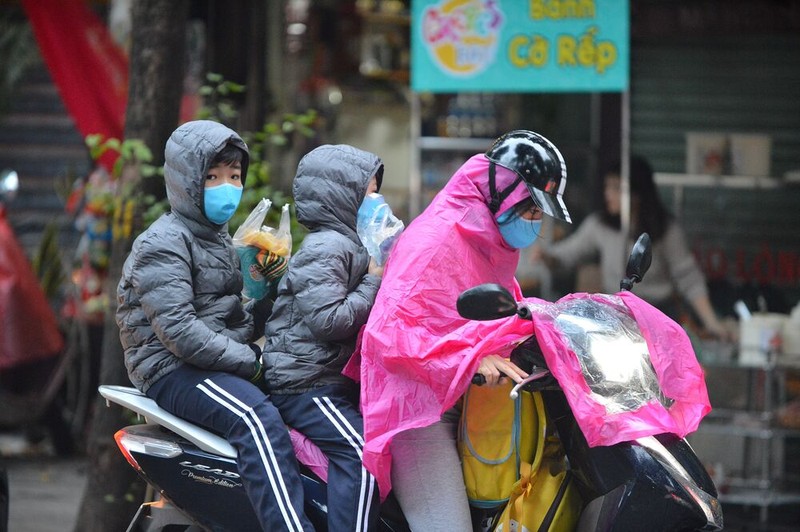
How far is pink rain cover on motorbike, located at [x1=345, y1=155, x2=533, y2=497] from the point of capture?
3322 millimetres

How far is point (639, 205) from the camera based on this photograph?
7832 mm

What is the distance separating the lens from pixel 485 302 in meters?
3.07

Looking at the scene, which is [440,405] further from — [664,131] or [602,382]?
[664,131]

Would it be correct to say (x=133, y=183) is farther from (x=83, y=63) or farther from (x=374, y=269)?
(x=374, y=269)

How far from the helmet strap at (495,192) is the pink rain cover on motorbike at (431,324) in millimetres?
14

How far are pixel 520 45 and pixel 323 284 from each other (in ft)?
12.5

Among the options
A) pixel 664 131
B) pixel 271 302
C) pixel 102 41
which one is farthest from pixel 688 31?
pixel 271 302

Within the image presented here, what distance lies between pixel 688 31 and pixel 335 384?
518 cm

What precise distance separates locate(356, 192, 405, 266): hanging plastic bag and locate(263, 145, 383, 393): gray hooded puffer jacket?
28mm

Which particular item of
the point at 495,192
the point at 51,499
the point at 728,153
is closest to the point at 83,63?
the point at 51,499

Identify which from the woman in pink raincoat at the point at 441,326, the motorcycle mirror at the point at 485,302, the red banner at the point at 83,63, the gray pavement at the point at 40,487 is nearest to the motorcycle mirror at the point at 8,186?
the red banner at the point at 83,63

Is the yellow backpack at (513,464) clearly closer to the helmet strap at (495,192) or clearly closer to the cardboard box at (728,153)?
the helmet strap at (495,192)

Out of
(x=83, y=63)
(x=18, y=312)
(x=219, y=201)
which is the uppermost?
(x=83, y=63)

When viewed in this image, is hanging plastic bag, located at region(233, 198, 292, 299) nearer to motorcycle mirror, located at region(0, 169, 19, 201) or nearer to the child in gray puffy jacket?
the child in gray puffy jacket
